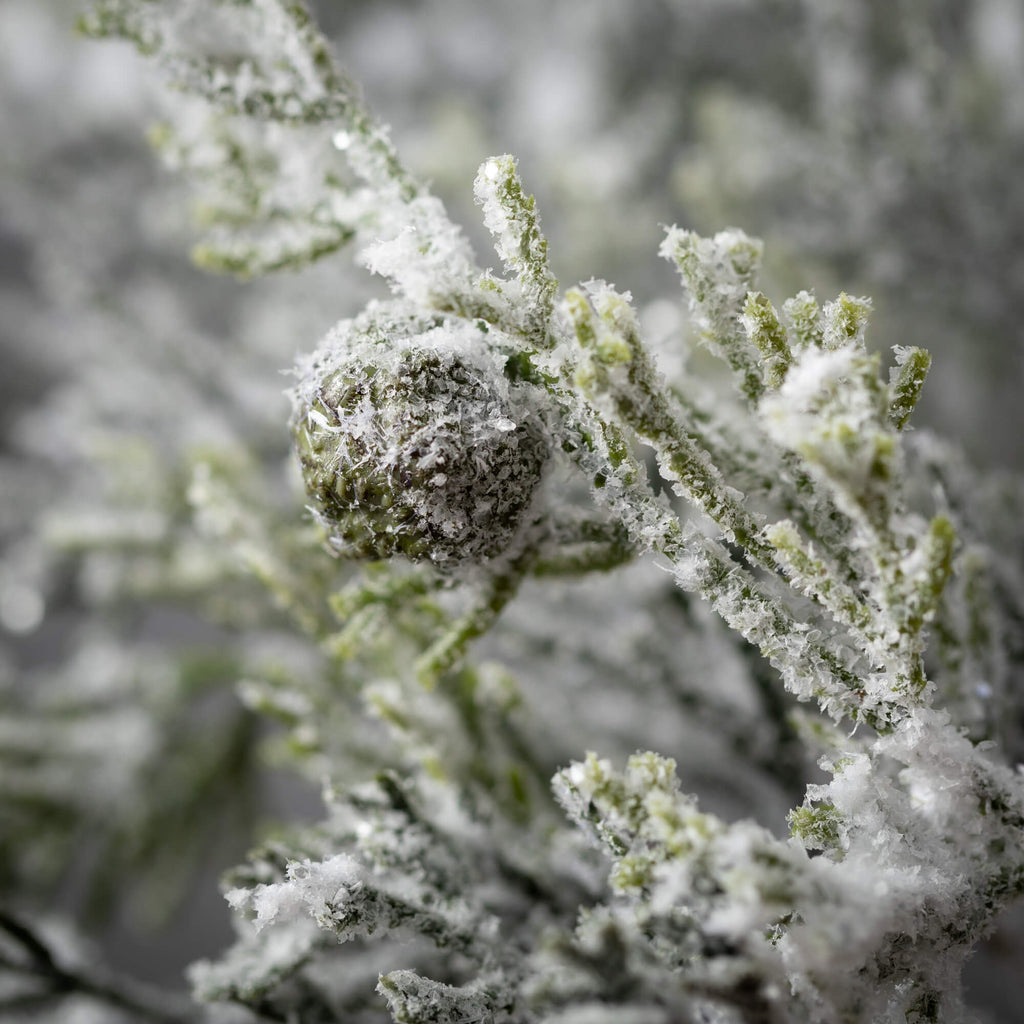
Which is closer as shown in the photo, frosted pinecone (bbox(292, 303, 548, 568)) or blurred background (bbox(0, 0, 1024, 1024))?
frosted pinecone (bbox(292, 303, 548, 568))

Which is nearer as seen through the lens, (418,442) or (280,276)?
(418,442)

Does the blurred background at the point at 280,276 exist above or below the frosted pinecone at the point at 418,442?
above

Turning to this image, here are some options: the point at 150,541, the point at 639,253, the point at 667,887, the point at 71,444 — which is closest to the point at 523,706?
the point at 667,887

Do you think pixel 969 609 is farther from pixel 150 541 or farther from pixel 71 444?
pixel 71 444

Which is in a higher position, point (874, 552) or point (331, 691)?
point (331, 691)

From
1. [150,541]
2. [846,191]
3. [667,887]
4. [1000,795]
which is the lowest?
[667,887]
